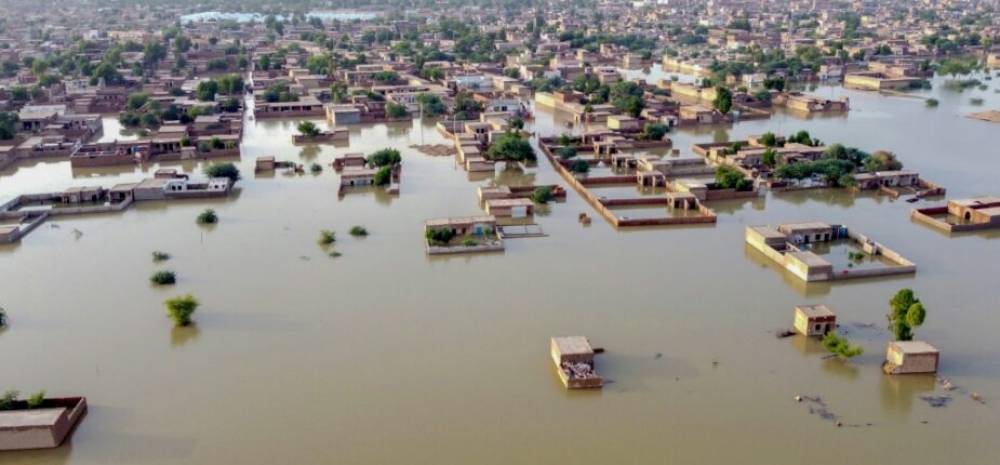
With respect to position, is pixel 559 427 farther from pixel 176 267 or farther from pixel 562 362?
pixel 176 267

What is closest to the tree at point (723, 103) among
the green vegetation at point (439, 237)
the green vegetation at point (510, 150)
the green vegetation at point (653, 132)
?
the green vegetation at point (653, 132)

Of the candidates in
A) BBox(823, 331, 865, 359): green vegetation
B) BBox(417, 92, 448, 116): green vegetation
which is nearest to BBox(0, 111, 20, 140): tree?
BBox(417, 92, 448, 116): green vegetation

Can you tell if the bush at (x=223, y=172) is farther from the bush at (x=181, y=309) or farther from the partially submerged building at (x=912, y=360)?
the partially submerged building at (x=912, y=360)

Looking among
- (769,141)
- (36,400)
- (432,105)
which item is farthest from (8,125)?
(769,141)

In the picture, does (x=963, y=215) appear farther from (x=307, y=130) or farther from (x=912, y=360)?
(x=307, y=130)

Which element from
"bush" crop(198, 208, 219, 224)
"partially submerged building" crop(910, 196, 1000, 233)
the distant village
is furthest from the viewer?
"bush" crop(198, 208, 219, 224)

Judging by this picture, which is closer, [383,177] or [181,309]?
[181,309]

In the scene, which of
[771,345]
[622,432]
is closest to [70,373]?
[622,432]

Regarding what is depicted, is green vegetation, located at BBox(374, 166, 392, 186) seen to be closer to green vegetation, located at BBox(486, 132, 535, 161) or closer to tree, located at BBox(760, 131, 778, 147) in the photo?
green vegetation, located at BBox(486, 132, 535, 161)
